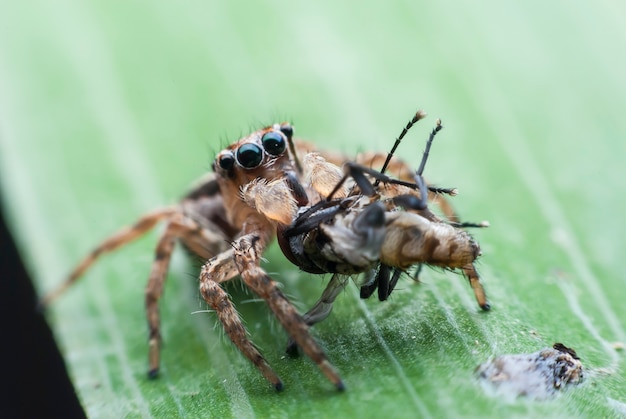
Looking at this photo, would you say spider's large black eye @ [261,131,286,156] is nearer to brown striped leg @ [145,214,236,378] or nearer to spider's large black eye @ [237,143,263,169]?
spider's large black eye @ [237,143,263,169]

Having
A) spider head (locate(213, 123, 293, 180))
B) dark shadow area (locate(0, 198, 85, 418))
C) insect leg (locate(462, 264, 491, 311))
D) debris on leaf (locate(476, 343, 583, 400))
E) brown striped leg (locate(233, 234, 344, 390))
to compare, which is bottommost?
debris on leaf (locate(476, 343, 583, 400))

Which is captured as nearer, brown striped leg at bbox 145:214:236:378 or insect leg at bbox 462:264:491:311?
insect leg at bbox 462:264:491:311

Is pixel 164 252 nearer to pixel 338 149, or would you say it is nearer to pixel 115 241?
pixel 115 241

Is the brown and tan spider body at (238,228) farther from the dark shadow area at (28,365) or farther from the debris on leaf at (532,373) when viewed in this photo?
the debris on leaf at (532,373)

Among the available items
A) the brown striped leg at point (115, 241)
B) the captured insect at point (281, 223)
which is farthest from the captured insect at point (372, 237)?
the brown striped leg at point (115, 241)

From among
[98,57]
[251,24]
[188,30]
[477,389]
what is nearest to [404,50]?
[251,24]

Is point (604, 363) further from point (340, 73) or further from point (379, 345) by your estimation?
point (340, 73)

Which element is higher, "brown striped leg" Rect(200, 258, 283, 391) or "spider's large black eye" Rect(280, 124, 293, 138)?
"spider's large black eye" Rect(280, 124, 293, 138)

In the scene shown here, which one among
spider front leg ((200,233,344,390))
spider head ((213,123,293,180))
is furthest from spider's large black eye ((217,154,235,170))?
spider front leg ((200,233,344,390))
